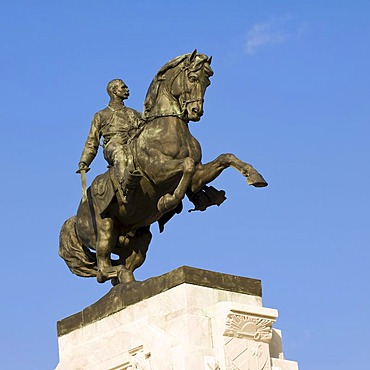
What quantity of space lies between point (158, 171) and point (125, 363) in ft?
7.72

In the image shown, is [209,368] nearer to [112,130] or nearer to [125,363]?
[125,363]

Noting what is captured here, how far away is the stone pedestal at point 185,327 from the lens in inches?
654

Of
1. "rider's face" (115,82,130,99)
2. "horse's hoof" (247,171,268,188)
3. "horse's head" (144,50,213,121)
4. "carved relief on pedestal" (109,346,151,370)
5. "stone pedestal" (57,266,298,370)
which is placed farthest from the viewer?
"rider's face" (115,82,130,99)

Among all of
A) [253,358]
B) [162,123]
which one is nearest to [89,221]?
[162,123]

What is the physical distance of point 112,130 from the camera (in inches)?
733

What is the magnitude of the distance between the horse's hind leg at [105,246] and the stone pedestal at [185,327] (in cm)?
54

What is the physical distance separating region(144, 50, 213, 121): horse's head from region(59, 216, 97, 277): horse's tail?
215 cm

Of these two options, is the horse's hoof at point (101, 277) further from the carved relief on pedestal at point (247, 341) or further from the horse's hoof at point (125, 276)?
the carved relief on pedestal at point (247, 341)

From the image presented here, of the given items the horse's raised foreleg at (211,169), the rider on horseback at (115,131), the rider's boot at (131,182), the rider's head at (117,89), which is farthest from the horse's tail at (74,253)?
the horse's raised foreleg at (211,169)

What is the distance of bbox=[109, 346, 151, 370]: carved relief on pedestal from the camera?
16875 millimetres

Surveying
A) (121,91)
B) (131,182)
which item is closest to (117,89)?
(121,91)

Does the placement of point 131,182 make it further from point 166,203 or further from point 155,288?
point 155,288

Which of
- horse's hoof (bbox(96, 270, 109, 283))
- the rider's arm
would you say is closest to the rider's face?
the rider's arm

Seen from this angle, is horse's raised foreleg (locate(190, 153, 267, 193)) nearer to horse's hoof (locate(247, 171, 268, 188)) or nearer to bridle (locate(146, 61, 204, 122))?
horse's hoof (locate(247, 171, 268, 188))
